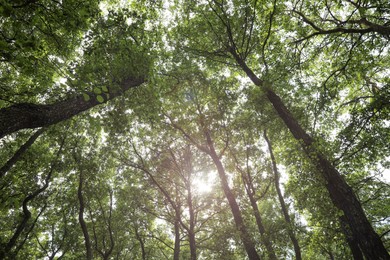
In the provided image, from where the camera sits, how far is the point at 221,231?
45.9ft

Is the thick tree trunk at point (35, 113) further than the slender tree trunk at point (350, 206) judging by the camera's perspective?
No

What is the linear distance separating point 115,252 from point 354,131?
2105 centimetres

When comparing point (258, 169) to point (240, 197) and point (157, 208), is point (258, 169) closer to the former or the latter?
point (240, 197)

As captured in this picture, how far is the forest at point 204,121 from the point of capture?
19.7ft

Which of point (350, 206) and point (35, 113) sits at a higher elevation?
point (35, 113)

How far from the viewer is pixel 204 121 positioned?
1388 centimetres

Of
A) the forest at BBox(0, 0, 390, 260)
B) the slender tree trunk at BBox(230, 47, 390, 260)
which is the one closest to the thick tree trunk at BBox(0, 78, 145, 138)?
the forest at BBox(0, 0, 390, 260)

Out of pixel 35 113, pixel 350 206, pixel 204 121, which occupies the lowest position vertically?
pixel 350 206

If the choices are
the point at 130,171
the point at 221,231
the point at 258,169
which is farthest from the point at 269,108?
the point at 130,171

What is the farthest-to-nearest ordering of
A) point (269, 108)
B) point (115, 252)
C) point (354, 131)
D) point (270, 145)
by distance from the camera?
point (115, 252)
point (270, 145)
point (269, 108)
point (354, 131)

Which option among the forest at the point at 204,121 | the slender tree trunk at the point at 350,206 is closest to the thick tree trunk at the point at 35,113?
the forest at the point at 204,121

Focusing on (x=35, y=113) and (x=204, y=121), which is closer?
(x=35, y=113)

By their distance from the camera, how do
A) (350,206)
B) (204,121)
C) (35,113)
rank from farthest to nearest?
1. (204,121)
2. (350,206)
3. (35,113)

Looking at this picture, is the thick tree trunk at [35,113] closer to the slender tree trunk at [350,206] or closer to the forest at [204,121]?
the forest at [204,121]
